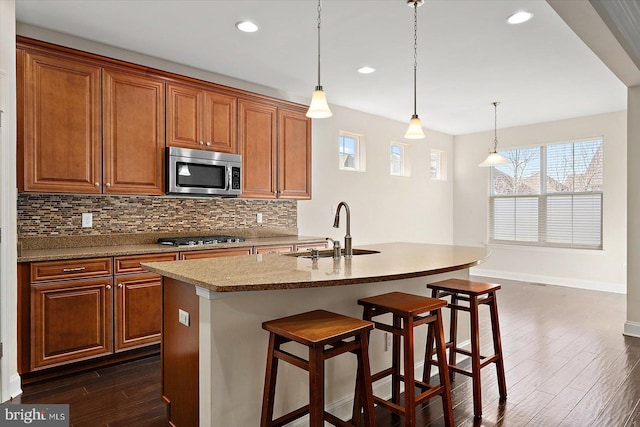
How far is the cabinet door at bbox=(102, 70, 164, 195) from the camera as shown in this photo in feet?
10.7

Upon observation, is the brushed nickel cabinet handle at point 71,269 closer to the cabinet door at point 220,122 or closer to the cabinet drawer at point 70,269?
the cabinet drawer at point 70,269

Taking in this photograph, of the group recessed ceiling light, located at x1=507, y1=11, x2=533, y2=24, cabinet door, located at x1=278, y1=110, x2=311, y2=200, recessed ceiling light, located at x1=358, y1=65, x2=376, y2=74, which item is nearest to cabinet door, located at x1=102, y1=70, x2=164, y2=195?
cabinet door, located at x1=278, y1=110, x2=311, y2=200

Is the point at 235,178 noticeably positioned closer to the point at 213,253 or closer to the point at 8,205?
the point at 213,253

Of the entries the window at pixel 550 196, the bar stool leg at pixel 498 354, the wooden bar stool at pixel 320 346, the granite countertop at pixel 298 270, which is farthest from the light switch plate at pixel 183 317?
the window at pixel 550 196

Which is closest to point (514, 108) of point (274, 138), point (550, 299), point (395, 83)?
point (395, 83)

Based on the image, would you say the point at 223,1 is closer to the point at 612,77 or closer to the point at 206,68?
the point at 206,68

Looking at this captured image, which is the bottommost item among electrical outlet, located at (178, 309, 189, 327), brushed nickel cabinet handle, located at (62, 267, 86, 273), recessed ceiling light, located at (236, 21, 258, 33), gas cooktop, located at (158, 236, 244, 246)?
electrical outlet, located at (178, 309, 189, 327)

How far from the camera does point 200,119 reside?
12.5 ft

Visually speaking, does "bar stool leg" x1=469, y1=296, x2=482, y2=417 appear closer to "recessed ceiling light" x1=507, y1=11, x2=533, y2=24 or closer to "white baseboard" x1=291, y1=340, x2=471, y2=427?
"white baseboard" x1=291, y1=340, x2=471, y2=427

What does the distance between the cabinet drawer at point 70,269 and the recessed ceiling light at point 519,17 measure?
3493 mm

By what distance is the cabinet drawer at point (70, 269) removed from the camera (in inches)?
109

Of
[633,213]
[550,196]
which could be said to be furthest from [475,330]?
[550,196]

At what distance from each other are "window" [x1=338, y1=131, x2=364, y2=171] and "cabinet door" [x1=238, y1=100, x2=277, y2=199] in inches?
56.2

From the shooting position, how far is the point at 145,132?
3.47 meters
